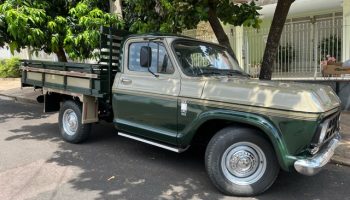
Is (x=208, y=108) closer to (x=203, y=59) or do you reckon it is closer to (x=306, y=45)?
(x=203, y=59)

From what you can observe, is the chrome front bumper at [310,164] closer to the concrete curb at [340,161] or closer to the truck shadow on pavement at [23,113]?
the concrete curb at [340,161]

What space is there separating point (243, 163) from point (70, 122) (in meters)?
3.91

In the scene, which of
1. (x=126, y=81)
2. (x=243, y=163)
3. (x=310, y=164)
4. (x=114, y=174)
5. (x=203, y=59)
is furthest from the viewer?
(x=126, y=81)

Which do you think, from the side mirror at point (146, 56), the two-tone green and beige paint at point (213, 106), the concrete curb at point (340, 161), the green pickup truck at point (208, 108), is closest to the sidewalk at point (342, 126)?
the concrete curb at point (340, 161)

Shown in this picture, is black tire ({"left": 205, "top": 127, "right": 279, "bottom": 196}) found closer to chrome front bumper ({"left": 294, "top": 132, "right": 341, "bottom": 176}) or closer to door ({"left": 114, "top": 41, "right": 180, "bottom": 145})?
chrome front bumper ({"left": 294, "top": 132, "right": 341, "bottom": 176})

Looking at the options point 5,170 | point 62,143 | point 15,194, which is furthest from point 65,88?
point 15,194

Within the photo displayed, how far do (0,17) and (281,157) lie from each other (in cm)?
775

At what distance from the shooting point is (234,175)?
4.67 meters

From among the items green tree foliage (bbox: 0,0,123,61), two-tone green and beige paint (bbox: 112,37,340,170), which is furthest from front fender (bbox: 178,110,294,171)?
green tree foliage (bbox: 0,0,123,61)

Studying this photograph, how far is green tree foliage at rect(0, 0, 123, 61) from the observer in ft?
29.1

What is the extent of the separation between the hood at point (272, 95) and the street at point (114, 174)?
3.71 feet

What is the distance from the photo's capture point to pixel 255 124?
172 inches

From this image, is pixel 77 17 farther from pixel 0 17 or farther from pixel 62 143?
pixel 62 143

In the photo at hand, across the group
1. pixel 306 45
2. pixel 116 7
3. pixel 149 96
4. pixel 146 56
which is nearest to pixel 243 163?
pixel 149 96
